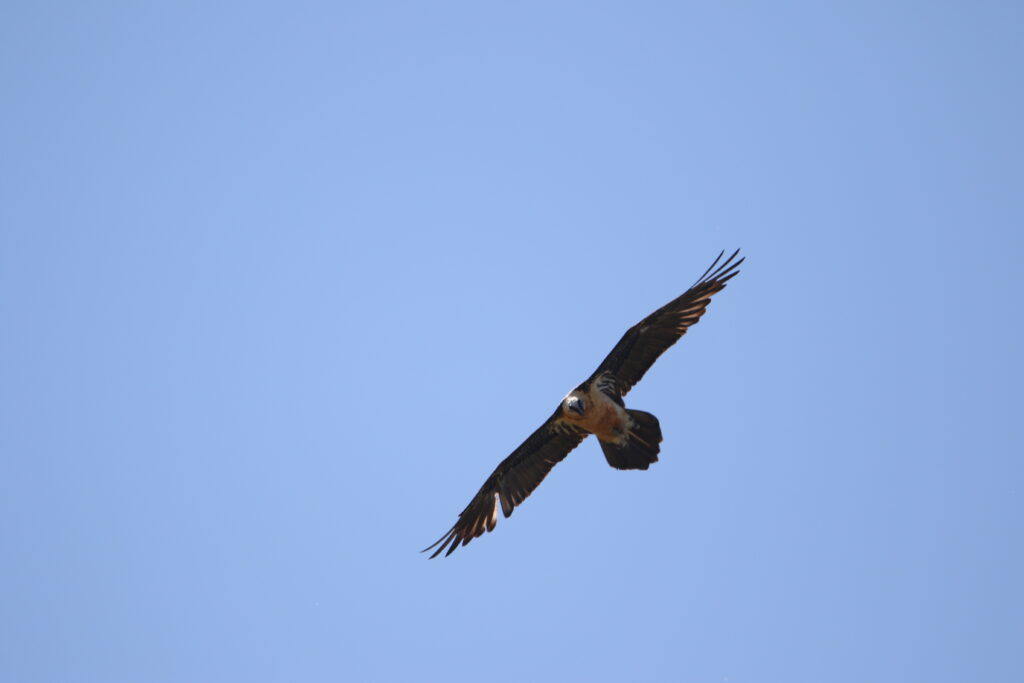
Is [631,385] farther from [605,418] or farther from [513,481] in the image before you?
[513,481]

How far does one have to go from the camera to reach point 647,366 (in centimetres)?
1268

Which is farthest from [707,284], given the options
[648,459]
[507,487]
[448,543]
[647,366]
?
[448,543]

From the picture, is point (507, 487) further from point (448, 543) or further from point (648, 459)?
point (648, 459)

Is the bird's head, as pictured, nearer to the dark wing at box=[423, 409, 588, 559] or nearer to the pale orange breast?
the pale orange breast

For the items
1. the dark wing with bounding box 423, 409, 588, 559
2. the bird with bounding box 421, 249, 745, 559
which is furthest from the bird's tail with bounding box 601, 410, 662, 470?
the dark wing with bounding box 423, 409, 588, 559

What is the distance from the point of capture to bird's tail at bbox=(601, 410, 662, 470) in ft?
39.9

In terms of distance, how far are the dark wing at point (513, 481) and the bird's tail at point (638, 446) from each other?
123cm

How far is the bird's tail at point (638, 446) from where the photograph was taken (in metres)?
12.2

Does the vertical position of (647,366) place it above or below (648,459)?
above

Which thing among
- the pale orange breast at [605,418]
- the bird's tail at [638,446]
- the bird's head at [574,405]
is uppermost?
the bird's head at [574,405]

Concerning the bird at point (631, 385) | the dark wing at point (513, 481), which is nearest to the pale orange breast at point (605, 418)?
the bird at point (631, 385)

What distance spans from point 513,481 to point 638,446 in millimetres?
2448

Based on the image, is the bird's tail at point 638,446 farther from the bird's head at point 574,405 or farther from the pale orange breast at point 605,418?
the bird's head at point 574,405

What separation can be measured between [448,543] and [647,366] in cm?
379
